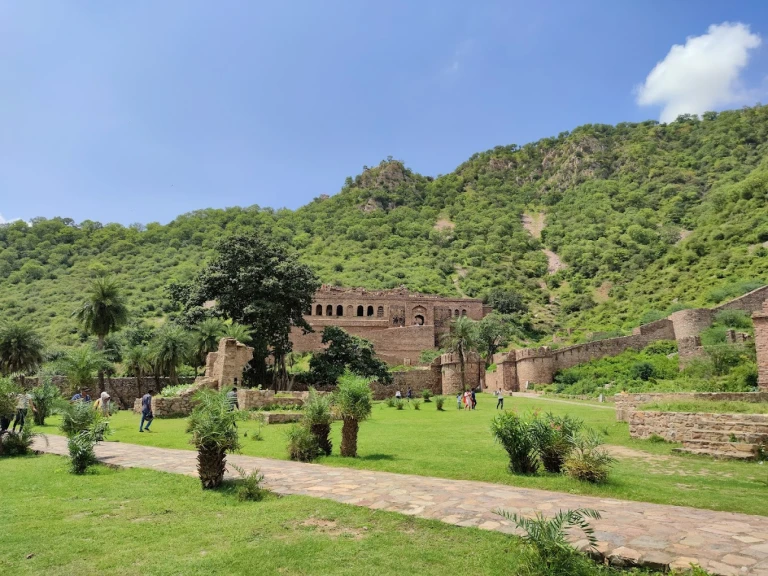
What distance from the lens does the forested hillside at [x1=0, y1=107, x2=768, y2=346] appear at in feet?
189

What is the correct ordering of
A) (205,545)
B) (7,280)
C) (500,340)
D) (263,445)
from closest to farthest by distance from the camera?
(205,545) < (263,445) < (500,340) < (7,280)

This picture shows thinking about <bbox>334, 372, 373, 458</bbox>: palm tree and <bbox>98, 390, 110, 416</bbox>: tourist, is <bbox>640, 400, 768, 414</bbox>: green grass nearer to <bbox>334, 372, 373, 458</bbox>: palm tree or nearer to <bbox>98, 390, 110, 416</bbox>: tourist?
<bbox>334, 372, 373, 458</bbox>: palm tree

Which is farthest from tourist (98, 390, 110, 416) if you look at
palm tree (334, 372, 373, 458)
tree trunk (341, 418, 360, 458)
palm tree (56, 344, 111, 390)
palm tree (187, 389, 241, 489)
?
palm tree (187, 389, 241, 489)

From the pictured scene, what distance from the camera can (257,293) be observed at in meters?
30.7

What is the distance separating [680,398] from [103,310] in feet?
112

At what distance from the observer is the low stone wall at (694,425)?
34.3 ft

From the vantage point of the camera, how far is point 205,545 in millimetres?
4777

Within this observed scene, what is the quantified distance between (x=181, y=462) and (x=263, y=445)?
110 inches

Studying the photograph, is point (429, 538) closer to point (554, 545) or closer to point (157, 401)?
point (554, 545)

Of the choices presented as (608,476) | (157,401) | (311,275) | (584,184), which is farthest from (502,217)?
(608,476)

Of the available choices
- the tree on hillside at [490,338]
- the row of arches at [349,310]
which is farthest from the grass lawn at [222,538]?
the row of arches at [349,310]

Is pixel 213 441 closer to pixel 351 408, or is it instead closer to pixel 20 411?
pixel 351 408

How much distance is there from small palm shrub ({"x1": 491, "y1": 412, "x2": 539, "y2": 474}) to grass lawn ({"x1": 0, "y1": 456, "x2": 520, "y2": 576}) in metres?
3.48

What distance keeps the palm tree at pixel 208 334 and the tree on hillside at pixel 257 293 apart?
165cm
